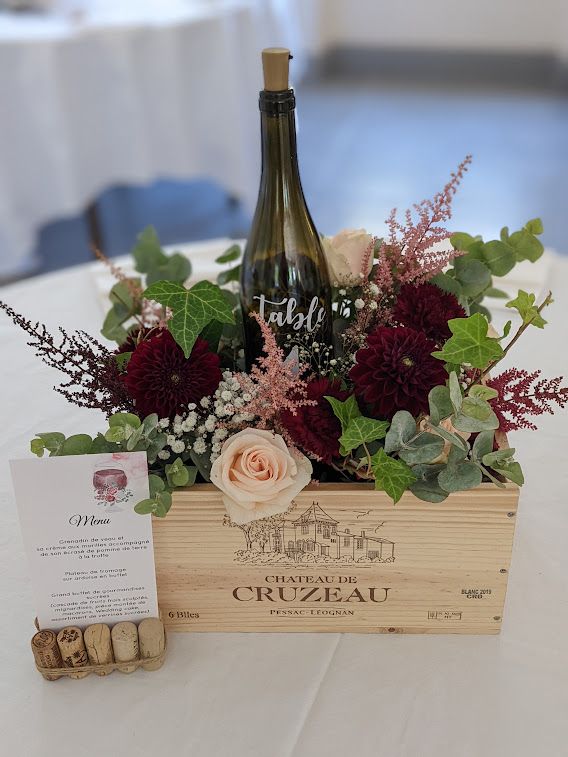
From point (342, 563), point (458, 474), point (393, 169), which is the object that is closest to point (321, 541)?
point (342, 563)

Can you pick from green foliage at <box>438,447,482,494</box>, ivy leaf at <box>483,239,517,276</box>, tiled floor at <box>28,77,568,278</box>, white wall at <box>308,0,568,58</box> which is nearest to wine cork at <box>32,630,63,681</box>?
green foliage at <box>438,447,482,494</box>

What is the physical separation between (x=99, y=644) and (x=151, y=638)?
0.04 m

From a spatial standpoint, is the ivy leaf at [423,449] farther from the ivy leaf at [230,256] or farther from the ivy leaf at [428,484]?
the ivy leaf at [230,256]

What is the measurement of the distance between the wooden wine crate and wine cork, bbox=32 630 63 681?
0.32 ft

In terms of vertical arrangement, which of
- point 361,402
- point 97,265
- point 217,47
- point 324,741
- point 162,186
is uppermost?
point 217,47

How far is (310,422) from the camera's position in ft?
2.03

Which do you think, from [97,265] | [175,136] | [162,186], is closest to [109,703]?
[97,265]

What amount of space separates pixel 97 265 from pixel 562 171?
3218mm

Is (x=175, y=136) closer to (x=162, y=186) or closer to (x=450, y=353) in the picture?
(x=162, y=186)

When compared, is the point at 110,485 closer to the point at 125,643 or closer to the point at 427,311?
the point at 125,643

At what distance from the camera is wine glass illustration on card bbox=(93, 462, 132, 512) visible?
62 centimetres

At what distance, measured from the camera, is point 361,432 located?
0.60m

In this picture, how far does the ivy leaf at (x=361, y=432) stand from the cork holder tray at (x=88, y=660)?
0.78ft

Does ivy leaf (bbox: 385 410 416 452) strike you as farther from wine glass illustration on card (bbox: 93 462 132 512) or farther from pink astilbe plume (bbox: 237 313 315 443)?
wine glass illustration on card (bbox: 93 462 132 512)
